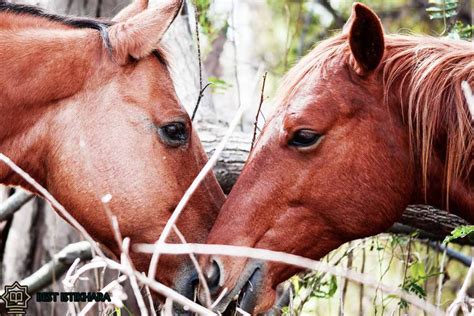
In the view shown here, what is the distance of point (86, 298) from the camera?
4.16 meters

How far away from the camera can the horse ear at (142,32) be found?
3.95 meters

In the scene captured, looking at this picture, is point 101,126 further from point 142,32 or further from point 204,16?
point 204,16

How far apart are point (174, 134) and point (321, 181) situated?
2.60ft

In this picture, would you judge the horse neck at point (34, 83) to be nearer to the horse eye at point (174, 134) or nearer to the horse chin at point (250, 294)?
the horse eye at point (174, 134)

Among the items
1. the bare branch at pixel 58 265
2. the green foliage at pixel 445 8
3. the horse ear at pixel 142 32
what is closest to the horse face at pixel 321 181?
the horse ear at pixel 142 32

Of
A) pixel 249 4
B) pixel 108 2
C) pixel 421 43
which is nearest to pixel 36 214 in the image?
pixel 108 2

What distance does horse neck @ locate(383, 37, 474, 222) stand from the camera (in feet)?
11.9

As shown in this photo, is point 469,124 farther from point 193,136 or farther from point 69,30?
point 69,30

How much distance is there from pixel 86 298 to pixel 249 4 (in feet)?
22.2

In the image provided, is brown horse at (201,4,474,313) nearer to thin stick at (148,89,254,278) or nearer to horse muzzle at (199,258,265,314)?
horse muzzle at (199,258,265,314)

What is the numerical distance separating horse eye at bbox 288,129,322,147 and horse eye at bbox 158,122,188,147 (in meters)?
0.60

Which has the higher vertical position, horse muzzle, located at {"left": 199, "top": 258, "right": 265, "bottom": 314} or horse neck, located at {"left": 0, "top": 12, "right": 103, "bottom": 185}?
horse neck, located at {"left": 0, "top": 12, "right": 103, "bottom": 185}

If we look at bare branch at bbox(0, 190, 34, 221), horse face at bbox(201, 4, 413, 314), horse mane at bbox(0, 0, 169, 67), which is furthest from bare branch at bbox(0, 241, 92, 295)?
horse face at bbox(201, 4, 413, 314)

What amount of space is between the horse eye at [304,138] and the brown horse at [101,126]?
61cm
